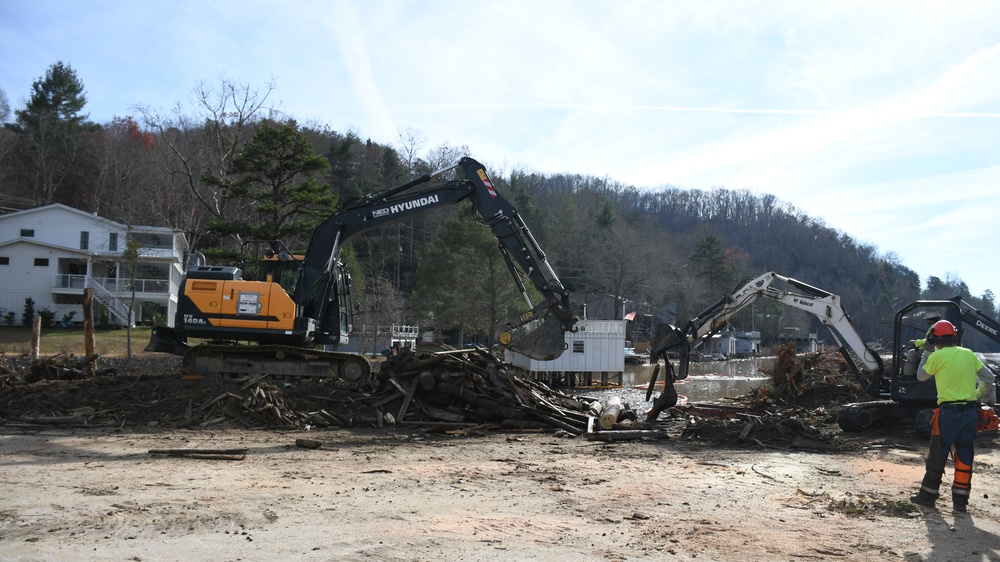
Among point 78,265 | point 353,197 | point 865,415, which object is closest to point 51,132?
point 78,265

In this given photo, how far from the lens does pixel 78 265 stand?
165 feet

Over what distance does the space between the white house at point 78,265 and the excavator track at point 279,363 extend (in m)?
31.3

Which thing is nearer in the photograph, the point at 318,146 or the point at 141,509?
the point at 141,509

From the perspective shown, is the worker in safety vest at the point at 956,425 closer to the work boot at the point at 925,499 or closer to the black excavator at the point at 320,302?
the work boot at the point at 925,499

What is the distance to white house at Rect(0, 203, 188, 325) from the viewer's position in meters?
47.2

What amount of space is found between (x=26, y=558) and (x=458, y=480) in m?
4.80

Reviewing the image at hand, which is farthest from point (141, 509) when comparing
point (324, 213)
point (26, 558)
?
point (324, 213)

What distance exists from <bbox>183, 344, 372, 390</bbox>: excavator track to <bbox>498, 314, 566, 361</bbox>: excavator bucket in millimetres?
3749

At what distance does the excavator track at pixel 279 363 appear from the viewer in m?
16.8

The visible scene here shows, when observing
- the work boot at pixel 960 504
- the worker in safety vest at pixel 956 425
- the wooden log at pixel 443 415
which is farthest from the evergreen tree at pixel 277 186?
the work boot at pixel 960 504

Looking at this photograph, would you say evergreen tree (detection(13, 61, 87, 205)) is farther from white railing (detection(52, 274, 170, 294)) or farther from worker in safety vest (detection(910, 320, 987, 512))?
worker in safety vest (detection(910, 320, 987, 512))

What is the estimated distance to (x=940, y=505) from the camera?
8.62 metres

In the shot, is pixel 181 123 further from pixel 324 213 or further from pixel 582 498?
pixel 582 498

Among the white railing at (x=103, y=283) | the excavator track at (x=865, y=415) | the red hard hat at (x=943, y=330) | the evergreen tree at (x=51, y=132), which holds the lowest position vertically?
the excavator track at (x=865, y=415)
